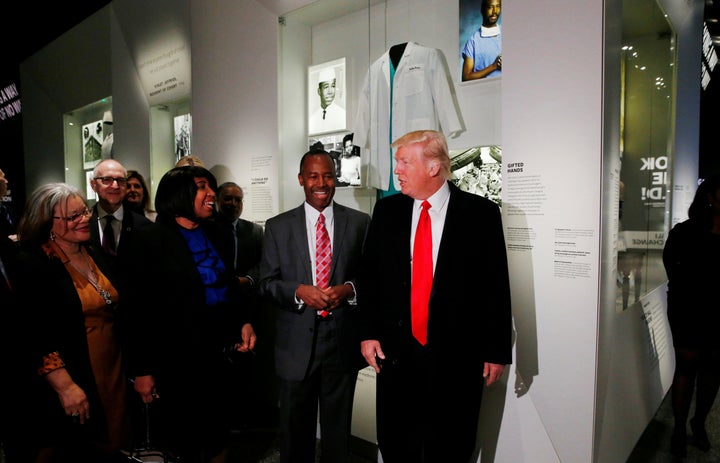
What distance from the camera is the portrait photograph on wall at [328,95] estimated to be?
3674mm

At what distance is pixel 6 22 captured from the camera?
610 centimetres

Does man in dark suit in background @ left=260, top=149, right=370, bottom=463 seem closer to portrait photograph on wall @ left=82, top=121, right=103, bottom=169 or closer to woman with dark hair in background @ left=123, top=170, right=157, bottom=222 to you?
woman with dark hair in background @ left=123, top=170, right=157, bottom=222

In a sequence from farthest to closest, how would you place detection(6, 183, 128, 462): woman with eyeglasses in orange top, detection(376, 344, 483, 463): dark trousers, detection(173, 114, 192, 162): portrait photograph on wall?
detection(173, 114, 192, 162): portrait photograph on wall < detection(376, 344, 483, 463): dark trousers < detection(6, 183, 128, 462): woman with eyeglasses in orange top

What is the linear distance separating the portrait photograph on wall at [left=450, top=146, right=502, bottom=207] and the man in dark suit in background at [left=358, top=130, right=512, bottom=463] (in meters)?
1.16

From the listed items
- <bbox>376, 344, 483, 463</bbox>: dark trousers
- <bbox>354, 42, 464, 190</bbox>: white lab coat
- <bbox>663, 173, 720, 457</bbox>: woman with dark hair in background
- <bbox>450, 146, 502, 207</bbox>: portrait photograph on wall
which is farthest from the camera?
<bbox>354, 42, 464, 190</bbox>: white lab coat

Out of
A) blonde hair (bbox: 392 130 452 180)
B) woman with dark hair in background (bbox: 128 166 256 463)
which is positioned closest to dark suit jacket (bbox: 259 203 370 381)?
woman with dark hair in background (bbox: 128 166 256 463)

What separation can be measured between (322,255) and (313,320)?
13.5 inches

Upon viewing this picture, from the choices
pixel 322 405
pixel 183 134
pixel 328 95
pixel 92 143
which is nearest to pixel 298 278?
pixel 322 405

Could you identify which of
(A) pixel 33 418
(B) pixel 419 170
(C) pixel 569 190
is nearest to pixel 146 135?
(A) pixel 33 418

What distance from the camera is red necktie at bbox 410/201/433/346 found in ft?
6.16

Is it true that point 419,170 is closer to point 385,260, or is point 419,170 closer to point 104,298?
point 385,260

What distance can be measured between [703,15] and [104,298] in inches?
234

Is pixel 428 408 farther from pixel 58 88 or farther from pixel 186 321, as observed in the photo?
pixel 58 88

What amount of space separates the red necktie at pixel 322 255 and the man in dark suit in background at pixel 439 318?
370 mm
